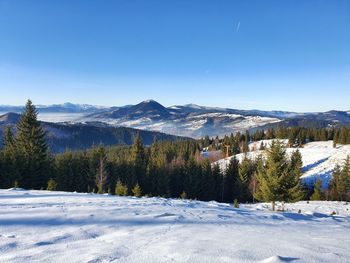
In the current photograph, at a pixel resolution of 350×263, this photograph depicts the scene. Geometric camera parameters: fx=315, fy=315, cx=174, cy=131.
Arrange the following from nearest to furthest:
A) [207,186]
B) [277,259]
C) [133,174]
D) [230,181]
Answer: [277,259] < [133,174] < [207,186] < [230,181]

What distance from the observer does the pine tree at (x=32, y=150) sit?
40250 millimetres

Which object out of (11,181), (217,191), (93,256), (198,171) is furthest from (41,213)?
(217,191)

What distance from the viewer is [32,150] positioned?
4250 cm

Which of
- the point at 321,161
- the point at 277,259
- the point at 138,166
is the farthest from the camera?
the point at 321,161

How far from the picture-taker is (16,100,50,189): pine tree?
40250 millimetres

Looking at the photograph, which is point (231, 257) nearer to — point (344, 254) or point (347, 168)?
point (344, 254)

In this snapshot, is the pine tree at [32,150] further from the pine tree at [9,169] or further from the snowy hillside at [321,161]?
the snowy hillside at [321,161]

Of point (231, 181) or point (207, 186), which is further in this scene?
point (231, 181)

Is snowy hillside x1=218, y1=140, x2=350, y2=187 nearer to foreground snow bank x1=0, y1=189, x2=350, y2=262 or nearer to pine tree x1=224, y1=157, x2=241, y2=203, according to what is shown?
pine tree x1=224, y1=157, x2=241, y2=203

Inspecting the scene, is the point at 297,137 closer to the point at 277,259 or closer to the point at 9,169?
the point at 9,169

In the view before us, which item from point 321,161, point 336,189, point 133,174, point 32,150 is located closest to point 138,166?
point 133,174

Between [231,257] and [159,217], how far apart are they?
4.58 m

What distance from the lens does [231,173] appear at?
72.4 meters

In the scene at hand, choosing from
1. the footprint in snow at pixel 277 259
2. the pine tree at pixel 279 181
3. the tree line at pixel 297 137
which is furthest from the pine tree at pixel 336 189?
the footprint in snow at pixel 277 259
